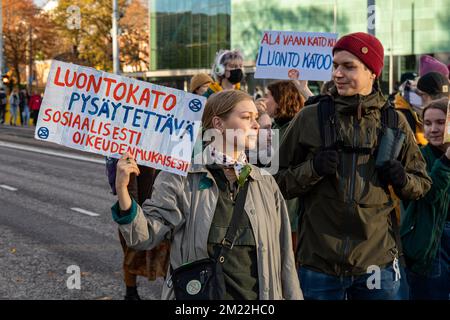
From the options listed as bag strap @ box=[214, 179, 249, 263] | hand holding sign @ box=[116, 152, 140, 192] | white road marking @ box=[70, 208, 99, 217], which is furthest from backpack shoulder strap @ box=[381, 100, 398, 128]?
white road marking @ box=[70, 208, 99, 217]

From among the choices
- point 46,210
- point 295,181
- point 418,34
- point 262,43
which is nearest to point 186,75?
point 418,34

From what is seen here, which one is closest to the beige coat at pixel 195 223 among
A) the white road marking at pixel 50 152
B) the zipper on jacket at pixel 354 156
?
the zipper on jacket at pixel 354 156

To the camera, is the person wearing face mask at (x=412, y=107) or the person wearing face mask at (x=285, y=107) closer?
the person wearing face mask at (x=285, y=107)

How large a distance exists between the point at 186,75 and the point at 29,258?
145 ft

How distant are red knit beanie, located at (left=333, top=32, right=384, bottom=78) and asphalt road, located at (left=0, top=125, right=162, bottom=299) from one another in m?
2.99

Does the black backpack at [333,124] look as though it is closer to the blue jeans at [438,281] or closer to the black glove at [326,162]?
the black glove at [326,162]

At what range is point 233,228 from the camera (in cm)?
293

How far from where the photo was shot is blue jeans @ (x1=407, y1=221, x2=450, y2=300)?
4.02 m

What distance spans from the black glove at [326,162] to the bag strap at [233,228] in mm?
416

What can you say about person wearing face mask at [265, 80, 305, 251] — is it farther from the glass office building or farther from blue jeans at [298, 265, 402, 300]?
the glass office building

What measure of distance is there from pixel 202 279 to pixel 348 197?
838 mm

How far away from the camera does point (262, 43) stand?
21.0ft

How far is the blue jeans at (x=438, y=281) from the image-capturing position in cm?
402

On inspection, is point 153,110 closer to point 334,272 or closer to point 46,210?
point 334,272
